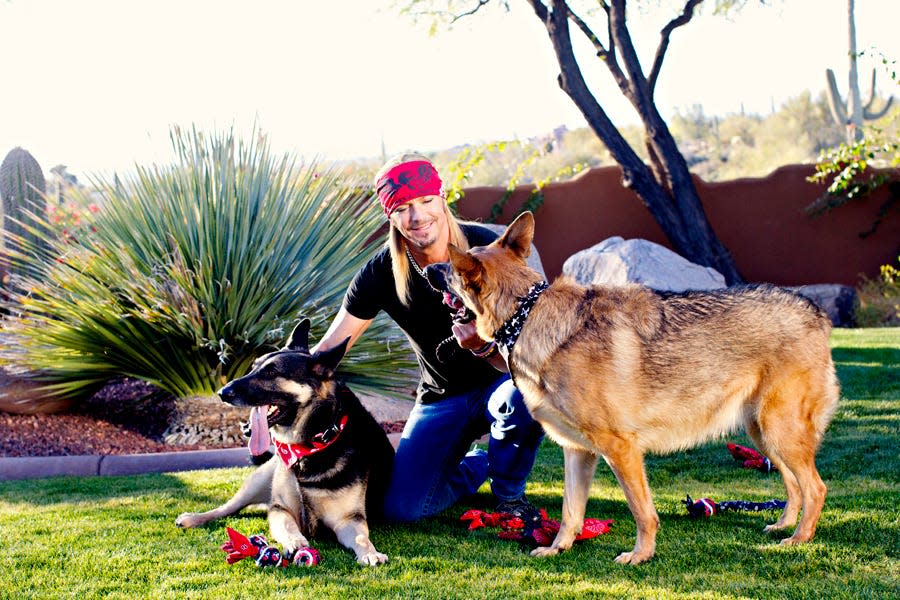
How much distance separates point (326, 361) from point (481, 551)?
3.99ft

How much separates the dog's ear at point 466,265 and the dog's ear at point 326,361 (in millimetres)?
933

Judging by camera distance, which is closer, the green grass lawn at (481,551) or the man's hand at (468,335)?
the green grass lawn at (481,551)

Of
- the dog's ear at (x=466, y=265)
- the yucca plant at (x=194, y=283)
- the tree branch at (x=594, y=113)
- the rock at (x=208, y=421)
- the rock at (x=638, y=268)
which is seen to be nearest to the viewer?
the dog's ear at (x=466, y=265)

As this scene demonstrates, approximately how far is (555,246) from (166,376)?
941 centimetres

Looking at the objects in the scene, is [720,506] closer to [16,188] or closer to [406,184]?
[406,184]

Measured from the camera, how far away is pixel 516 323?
155 inches

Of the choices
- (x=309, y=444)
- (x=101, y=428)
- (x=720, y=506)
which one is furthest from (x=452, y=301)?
(x=101, y=428)

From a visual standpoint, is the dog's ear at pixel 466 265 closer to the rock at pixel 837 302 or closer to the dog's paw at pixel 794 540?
the dog's paw at pixel 794 540

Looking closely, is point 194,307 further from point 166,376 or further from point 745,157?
point 745,157

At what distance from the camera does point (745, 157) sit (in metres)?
38.2

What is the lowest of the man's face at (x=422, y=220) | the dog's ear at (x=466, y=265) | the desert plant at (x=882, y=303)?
the desert plant at (x=882, y=303)

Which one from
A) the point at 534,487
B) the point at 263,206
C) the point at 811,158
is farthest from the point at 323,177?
the point at 811,158

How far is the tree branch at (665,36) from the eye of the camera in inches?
597

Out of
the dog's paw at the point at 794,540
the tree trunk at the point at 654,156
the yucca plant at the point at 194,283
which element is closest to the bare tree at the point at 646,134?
the tree trunk at the point at 654,156
